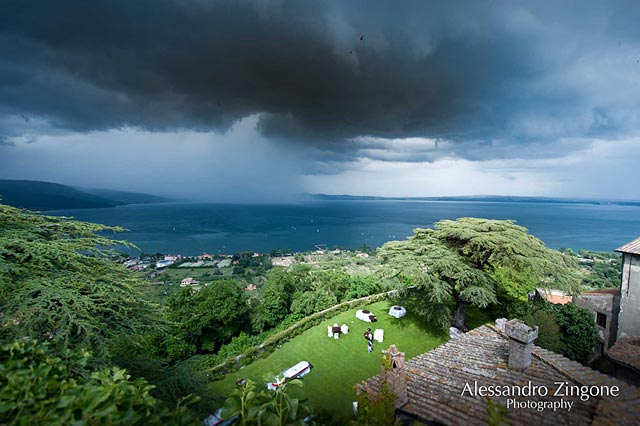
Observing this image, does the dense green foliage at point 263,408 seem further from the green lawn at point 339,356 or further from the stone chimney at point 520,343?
the green lawn at point 339,356

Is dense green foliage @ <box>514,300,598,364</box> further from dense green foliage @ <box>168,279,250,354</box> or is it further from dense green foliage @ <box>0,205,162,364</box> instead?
dense green foliage @ <box>168,279,250,354</box>

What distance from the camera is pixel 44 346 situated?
2.83 metres

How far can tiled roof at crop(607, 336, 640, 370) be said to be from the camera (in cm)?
927

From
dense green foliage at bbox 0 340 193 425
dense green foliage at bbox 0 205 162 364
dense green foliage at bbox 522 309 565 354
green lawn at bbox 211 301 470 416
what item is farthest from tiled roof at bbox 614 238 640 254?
dense green foliage at bbox 0 205 162 364

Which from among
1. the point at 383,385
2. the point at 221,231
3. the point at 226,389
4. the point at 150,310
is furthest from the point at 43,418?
the point at 221,231

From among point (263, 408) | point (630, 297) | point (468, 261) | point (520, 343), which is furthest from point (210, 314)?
point (630, 297)

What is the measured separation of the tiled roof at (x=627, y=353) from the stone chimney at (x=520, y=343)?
18.7 feet

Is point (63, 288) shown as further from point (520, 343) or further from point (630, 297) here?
point (630, 297)

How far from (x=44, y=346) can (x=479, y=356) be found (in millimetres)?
9325

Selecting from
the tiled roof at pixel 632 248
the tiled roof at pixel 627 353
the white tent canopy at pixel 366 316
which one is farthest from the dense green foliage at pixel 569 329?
the white tent canopy at pixel 366 316

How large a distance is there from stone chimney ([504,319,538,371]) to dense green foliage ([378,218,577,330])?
5232 millimetres

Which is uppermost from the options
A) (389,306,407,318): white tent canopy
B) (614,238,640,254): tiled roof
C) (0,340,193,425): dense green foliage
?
(0,340,193,425): dense green foliage

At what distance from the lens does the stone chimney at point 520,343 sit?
6.60m

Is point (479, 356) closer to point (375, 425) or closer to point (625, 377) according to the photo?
point (625, 377)
